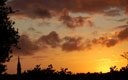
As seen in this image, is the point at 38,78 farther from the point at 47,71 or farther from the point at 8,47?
the point at 8,47

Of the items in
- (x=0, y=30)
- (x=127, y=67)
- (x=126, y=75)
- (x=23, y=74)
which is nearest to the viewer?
(x=126, y=75)

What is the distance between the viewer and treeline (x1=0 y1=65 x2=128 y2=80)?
2498 cm

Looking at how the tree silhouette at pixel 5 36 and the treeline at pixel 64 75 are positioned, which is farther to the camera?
the tree silhouette at pixel 5 36

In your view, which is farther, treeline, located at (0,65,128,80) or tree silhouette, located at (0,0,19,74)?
tree silhouette, located at (0,0,19,74)

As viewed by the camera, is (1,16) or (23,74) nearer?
(23,74)

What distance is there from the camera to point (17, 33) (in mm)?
35562

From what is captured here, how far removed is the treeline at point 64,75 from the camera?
24980 mm

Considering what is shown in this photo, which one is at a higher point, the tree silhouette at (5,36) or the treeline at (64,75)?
the tree silhouette at (5,36)

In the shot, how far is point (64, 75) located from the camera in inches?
1172

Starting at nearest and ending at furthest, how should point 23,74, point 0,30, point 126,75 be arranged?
1. point 126,75
2. point 23,74
3. point 0,30

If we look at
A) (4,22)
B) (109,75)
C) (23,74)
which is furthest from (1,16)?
(109,75)

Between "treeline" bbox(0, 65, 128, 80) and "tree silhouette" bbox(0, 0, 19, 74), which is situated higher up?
"tree silhouette" bbox(0, 0, 19, 74)

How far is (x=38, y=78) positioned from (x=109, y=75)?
8.41m

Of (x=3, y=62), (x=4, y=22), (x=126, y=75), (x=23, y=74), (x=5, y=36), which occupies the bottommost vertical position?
(x=126, y=75)
